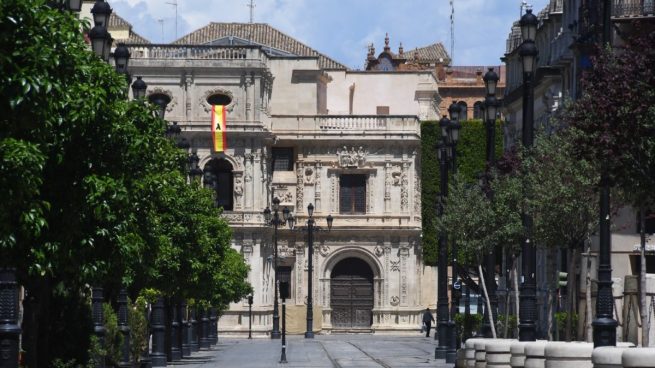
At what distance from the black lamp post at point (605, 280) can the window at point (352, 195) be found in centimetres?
8153

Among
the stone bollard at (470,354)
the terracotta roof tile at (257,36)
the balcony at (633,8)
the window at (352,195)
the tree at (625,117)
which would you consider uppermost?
the terracotta roof tile at (257,36)

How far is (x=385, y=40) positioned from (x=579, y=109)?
11651 cm

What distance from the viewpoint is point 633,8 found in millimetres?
65375

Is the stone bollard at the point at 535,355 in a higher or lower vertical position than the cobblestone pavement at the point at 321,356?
higher

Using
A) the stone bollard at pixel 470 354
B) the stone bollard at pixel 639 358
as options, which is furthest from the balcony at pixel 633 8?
the stone bollard at pixel 639 358

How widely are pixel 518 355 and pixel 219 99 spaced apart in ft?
253

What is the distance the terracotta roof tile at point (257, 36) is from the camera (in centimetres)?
12588

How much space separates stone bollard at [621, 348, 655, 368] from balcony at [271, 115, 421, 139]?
91672mm

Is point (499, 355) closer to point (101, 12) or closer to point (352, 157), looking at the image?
point (101, 12)

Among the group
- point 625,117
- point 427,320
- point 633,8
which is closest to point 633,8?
point 633,8

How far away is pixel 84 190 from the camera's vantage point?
23.9 m

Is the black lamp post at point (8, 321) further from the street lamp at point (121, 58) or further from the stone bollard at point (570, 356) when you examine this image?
the street lamp at point (121, 58)

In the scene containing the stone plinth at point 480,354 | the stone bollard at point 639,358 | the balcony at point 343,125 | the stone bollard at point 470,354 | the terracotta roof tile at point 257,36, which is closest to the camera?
the stone bollard at point 639,358

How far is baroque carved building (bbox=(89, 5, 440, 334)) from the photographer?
351 ft
